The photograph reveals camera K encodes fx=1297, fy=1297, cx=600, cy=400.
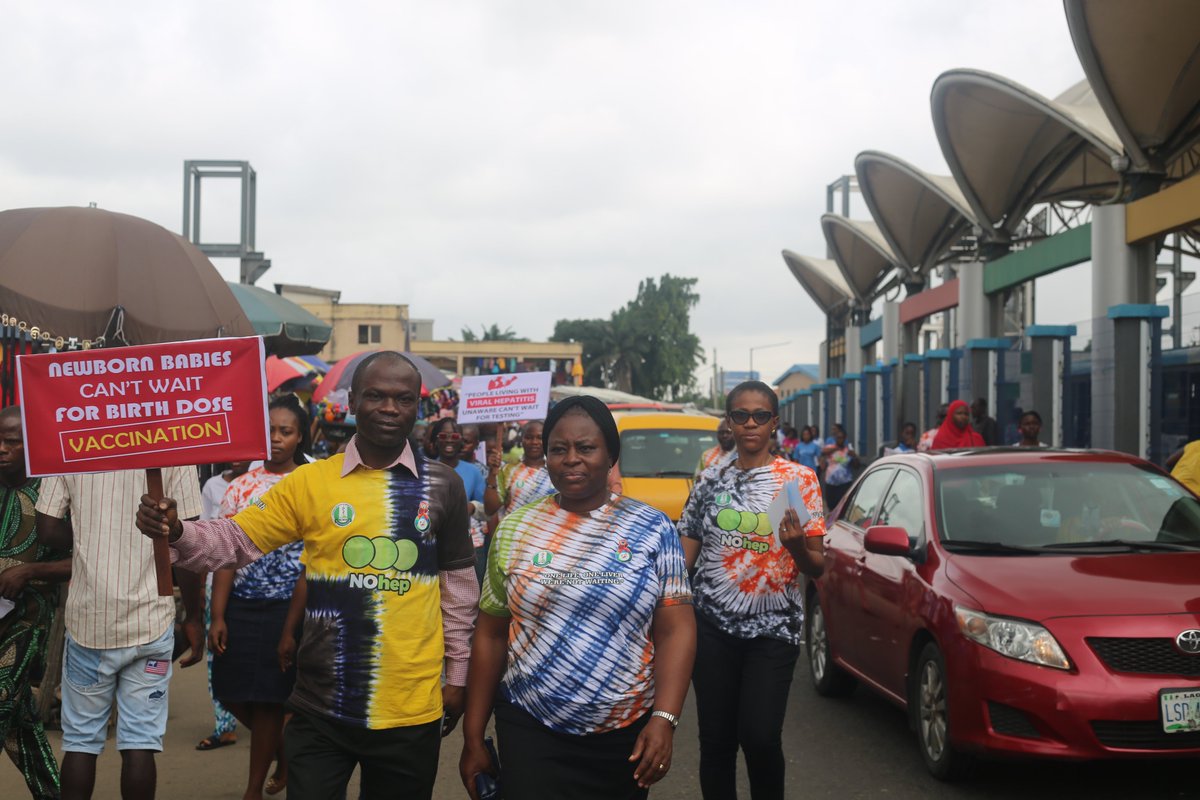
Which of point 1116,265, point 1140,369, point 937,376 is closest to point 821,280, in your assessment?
point 937,376

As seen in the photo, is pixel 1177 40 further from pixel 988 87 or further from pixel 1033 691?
pixel 1033 691

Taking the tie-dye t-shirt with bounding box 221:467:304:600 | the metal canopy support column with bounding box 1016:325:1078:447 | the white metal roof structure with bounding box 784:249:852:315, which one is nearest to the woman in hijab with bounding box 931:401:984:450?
the metal canopy support column with bounding box 1016:325:1078:447

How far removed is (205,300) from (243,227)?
9759 millimetres

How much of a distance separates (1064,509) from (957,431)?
21.2 feet

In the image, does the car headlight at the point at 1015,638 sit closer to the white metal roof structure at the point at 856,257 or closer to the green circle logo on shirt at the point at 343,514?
the green circle logo on shirt at the point at 343,514

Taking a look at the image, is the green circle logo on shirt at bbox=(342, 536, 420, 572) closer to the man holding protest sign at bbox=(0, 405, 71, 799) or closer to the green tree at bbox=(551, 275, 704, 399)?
the man holding protest sign at bbox=(0, 405, 71, 799)

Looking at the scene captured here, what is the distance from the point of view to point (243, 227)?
15.8m

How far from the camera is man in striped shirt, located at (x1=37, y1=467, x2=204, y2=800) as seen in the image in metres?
4.58

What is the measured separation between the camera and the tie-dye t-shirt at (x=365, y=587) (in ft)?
12.2

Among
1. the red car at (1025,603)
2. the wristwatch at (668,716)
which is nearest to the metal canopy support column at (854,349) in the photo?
the red car at (1025,603)

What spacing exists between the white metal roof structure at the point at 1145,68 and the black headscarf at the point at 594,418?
1572cm

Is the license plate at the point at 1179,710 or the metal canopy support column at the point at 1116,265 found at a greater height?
the metal canopy support column at the point at 1116,265

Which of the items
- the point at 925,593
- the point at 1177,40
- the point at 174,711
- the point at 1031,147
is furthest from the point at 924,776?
the point at 1031,147

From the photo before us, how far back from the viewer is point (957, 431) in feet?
42.9
